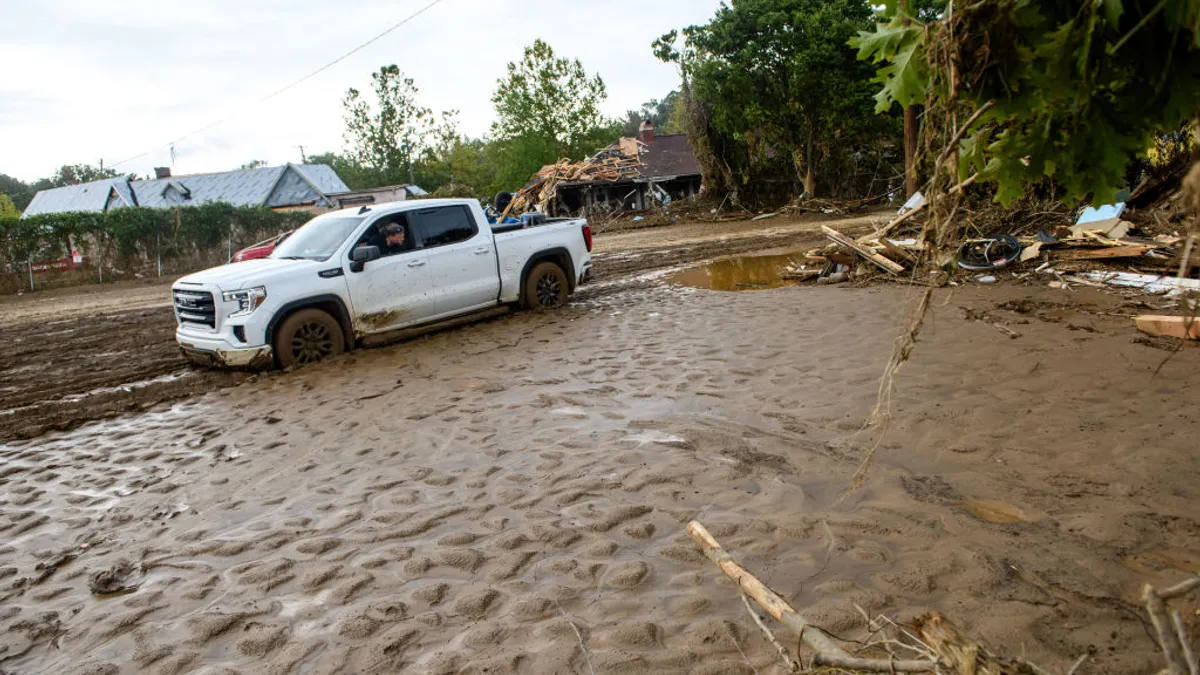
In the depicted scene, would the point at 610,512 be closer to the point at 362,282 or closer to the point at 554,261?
the point at 362,282

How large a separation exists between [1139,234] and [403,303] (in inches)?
445

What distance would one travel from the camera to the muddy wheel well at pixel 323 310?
27.8 feet

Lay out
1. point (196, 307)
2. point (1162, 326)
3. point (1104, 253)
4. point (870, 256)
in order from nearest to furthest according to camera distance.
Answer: point (1162, 326) < point (196, 307) < point (1104, 253) < point (870, 256)

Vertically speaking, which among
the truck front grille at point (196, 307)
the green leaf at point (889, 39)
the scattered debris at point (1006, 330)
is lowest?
the scattered debris at point (1006, 330)

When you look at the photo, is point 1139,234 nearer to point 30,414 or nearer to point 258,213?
point 30,414

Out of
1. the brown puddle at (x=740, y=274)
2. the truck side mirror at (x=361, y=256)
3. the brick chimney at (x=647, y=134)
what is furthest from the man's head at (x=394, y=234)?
the brick chimney at (x=647, y=134)

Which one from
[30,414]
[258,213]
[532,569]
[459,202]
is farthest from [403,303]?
[258,213]

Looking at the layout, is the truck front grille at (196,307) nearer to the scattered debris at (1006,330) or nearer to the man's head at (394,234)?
the man's head at (394,234)

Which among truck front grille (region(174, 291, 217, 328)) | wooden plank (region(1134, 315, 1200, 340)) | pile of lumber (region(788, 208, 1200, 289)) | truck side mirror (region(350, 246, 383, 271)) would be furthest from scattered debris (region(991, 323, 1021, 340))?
truck front grille (region(174, 291, 217, 328))

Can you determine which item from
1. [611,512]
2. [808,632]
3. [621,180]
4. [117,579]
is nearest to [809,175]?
[621,180]

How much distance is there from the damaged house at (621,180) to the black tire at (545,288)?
84.3 ft

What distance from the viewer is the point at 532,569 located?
3.67m

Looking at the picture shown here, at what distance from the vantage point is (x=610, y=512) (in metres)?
4.24

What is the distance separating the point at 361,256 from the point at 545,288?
3375mm
